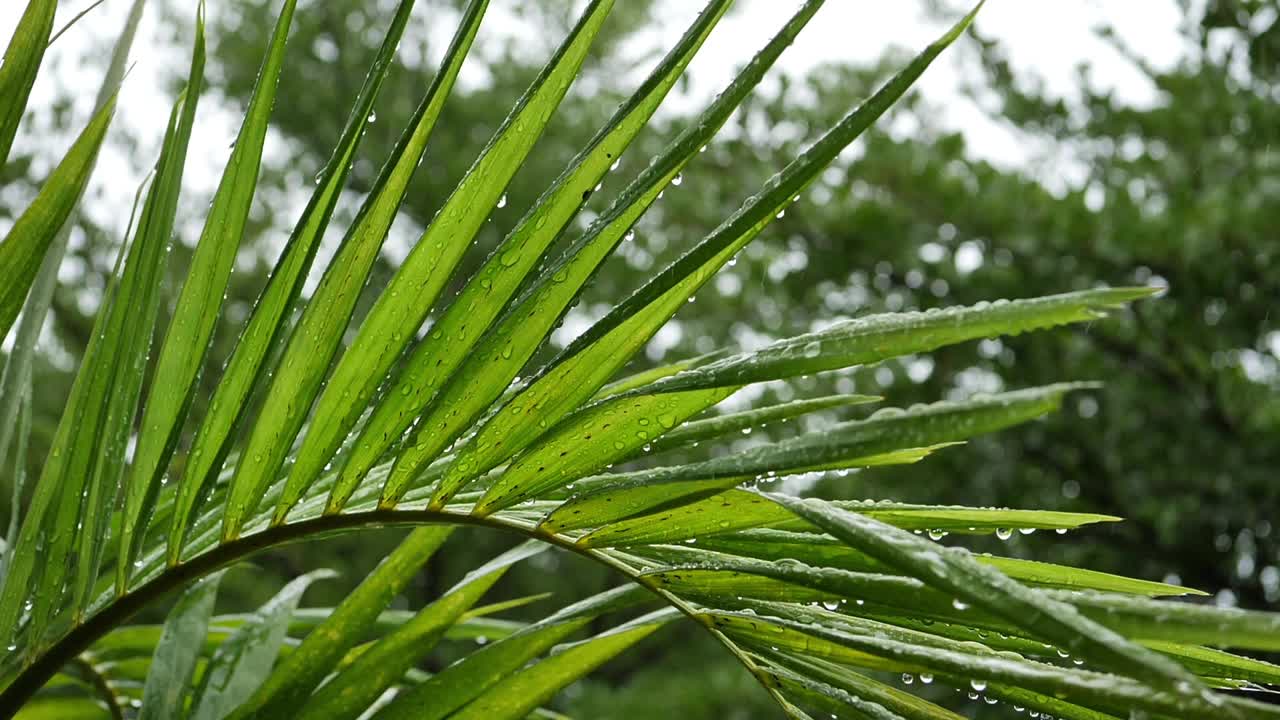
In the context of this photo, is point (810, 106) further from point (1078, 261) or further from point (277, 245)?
point (277, 245)

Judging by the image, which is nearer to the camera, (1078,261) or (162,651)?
(162,651)

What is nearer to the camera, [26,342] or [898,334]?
[898,334]

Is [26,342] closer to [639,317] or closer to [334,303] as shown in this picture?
[334,303]

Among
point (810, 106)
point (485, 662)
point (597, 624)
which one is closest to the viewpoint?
point (485, 662)

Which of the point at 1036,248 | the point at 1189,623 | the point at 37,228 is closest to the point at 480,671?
the point at 37,228

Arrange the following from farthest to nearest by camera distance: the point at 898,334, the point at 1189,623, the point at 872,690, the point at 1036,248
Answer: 1. the point at 1036,248
2. the point at 872,690
3. the point at 898,334
4. the point at 1189,623

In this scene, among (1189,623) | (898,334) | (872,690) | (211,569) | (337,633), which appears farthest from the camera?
(337,633)

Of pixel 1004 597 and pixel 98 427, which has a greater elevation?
pixel 98 427

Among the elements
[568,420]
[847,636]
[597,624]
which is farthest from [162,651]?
[597,624]
